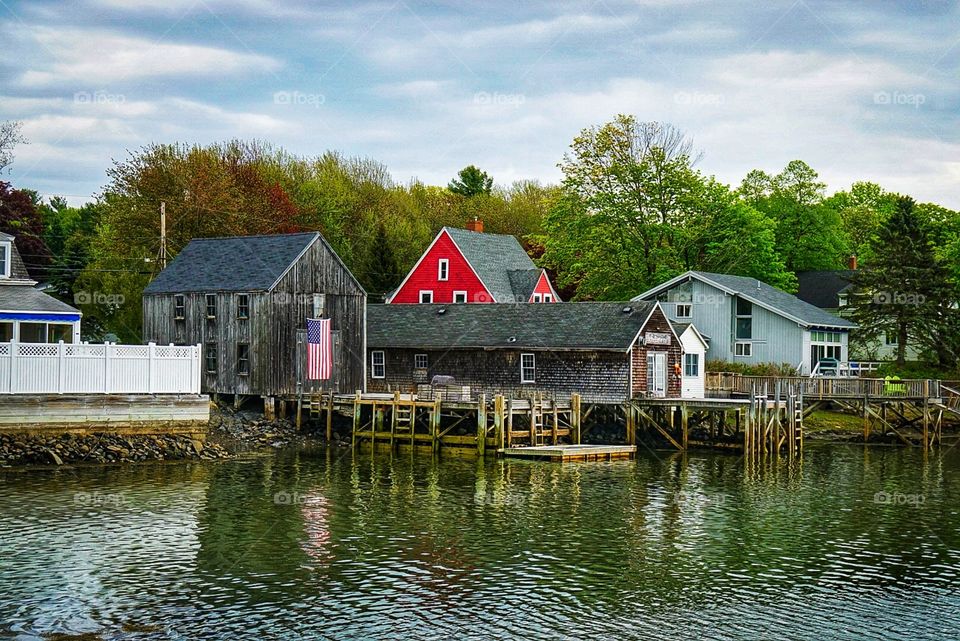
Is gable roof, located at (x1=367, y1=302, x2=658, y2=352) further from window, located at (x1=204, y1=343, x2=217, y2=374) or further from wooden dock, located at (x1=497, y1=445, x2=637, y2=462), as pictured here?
window, located at (x1=204, y1=343, x2=217, y2=374)

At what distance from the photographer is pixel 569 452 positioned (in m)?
42.0

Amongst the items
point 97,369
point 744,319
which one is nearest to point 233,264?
point 97,369

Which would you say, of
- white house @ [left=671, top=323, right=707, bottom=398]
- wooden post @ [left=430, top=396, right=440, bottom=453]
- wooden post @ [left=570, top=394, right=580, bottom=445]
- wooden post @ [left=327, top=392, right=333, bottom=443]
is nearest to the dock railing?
white house @ [left=671, top=323, right=707, bottom=398]

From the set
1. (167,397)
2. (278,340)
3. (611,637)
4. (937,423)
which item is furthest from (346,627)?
(937,423)

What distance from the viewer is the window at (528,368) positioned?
5000cm

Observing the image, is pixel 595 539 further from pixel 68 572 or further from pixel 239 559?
pixel 68 572

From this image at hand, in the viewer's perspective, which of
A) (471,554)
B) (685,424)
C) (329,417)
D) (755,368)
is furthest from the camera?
(755,368)

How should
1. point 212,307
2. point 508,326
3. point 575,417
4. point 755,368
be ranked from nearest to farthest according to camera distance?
1. point 575,417
2. point 212,307
3. point 508,326
4. point 755,368

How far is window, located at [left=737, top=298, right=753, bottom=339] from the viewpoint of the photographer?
60938mm

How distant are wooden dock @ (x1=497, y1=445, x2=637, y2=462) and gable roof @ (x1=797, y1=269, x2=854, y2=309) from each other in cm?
3728

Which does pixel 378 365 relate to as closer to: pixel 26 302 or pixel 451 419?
pixel 451 419

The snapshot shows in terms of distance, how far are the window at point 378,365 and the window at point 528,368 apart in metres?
7.41

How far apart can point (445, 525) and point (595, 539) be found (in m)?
3.91

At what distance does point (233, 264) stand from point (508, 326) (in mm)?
12568
